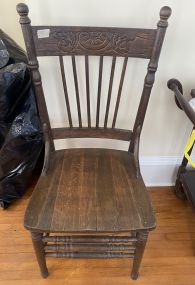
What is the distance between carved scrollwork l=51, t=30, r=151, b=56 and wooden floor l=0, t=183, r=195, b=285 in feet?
3.07


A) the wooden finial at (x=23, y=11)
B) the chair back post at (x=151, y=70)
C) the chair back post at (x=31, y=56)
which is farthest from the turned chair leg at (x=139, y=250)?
the wooden finial at (x=23, y=11)

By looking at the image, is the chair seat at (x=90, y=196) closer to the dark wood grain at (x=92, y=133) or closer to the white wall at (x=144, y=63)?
the dark wood grain at (x=92, y=133)

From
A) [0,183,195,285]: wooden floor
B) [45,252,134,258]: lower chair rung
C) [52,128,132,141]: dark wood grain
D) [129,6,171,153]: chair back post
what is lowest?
[0,183,195,285]: wooden floor

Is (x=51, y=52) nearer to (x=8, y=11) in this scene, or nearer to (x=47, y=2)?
(x=47, y=2)

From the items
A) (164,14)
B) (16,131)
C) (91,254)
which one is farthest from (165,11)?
(91,254)

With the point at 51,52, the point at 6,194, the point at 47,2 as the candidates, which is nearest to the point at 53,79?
the point at 51,52

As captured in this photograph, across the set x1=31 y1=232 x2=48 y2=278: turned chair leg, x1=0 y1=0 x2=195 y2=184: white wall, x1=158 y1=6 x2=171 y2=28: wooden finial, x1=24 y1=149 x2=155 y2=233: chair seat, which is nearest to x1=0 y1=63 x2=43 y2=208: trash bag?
x1=0 y1=0 x2=195 y2=184: white wall

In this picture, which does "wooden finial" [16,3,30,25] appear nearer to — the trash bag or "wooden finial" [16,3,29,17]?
"wooden finial" [16,3,29,17]

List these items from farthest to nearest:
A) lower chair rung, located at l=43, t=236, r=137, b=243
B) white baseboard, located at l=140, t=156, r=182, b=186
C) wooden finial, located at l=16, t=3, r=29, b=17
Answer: white baseboard, located at l=140, t=156, r=182, b=186 < lower chair rung, located at l=43, t=236, r=137, b=243 < wooden finial, located at l=16, t=3, r=29, b=17

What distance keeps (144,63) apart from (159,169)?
66cm

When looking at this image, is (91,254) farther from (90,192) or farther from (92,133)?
(92,133)

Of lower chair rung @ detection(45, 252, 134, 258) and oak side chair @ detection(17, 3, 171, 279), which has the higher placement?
oak side chair @ detection(17, 3, 171, 279)

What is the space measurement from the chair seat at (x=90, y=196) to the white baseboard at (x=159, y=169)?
0.35 meters

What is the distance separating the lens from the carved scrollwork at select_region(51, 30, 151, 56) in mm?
828
